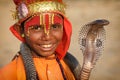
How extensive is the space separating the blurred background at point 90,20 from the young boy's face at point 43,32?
10.8ft

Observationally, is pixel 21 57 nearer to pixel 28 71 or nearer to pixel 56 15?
pixel 28 71

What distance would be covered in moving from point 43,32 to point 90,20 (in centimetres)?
679

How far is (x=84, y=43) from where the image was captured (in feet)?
14.8

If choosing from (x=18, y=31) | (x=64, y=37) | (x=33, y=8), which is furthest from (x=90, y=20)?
(x=33, y=8)

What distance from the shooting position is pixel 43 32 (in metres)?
4.39

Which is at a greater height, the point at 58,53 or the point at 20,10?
the point at 20,10

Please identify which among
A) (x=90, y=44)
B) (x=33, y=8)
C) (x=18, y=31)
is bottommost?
(x=90, y=44)

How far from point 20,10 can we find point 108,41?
5850 mm

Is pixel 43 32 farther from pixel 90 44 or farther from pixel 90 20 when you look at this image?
pixel 90 20

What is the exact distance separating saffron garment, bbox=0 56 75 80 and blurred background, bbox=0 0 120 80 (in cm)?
321

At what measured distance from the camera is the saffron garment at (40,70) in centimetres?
436

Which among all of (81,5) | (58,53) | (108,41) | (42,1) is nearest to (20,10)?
(42,1)

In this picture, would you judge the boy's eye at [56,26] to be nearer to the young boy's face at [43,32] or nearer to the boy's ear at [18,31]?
the young boy's face at [43,32]

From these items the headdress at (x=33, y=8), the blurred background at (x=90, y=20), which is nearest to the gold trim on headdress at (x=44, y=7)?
the headdress at (x=33, y=8)
